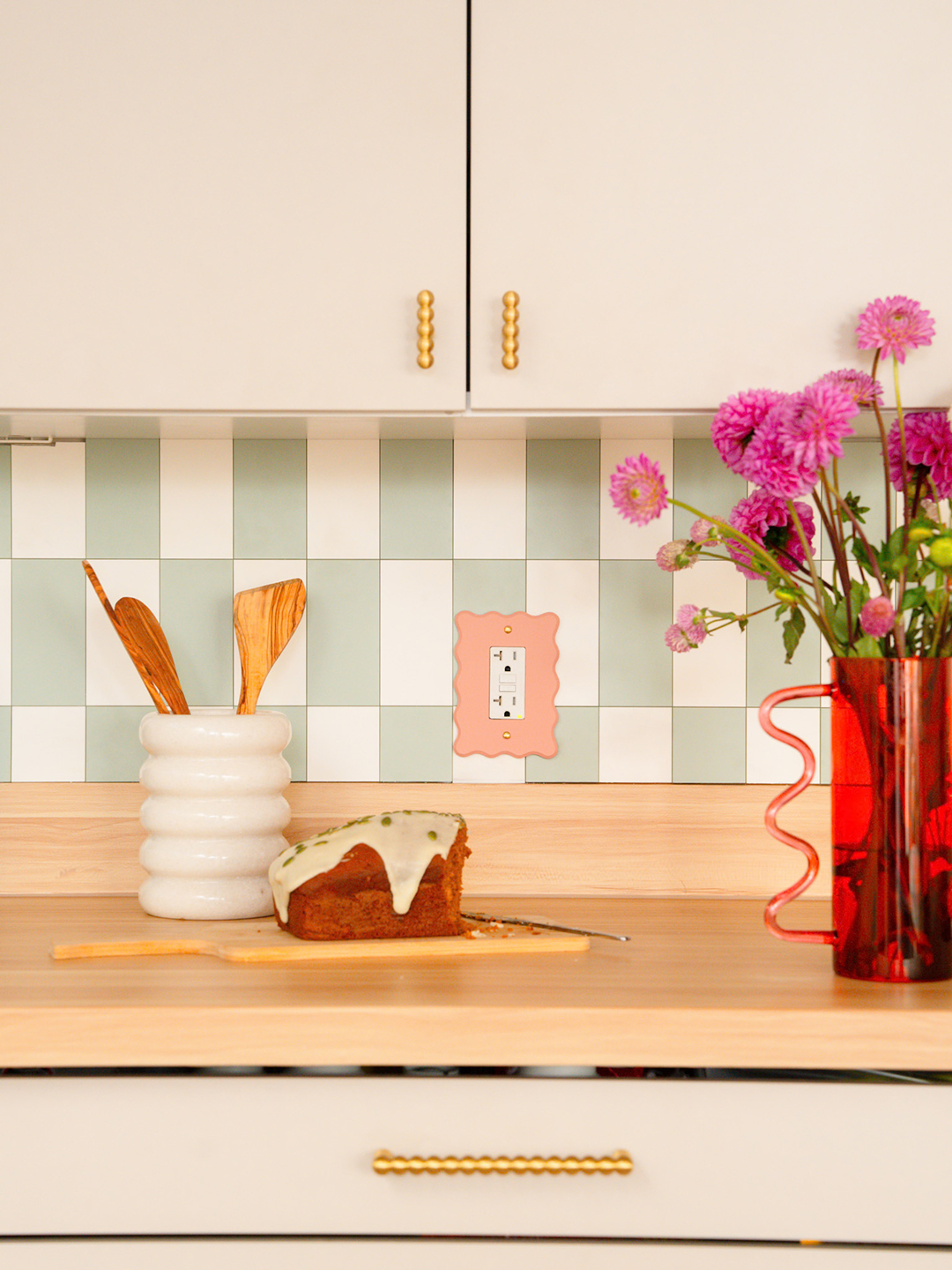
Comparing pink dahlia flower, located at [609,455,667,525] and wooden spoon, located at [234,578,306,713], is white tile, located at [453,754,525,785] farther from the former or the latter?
pink dahlia flower, located at [609,455,667,525]

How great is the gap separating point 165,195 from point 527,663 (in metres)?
0.71

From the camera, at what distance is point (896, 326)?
103 cm

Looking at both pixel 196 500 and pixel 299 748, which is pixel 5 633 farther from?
pixel 299 748

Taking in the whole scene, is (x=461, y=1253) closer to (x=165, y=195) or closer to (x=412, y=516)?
(x=412, y=516)

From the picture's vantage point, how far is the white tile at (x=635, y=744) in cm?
140

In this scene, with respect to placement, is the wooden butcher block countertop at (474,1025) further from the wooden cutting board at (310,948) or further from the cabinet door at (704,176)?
the cabinet door at (704,176)

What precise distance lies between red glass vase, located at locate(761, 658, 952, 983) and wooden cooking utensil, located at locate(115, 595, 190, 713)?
30.3 inches

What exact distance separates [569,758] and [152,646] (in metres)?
0.56

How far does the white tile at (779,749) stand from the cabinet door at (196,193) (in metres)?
0.73

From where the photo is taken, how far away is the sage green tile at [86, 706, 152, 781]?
4.56 feet

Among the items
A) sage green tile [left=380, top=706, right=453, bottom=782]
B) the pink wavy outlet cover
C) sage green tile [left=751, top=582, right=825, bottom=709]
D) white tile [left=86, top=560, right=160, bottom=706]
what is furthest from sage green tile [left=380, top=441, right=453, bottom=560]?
sage green tile [left=751, top=582, right=825, bottom=709]

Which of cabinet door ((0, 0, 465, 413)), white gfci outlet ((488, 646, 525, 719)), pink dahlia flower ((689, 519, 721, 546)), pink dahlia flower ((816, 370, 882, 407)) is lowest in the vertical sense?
white gfci outlet ((488, 646, 525, 719))

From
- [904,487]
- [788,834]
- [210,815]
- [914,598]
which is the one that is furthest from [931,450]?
[210,815]

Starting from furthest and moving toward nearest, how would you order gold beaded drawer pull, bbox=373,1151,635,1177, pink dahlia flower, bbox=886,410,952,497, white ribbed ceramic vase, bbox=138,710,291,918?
white ribbed ceramic vase, bbox=138,710,291,918, pink dahlia flower, bbox=886,410,952,497, gold beaded drawer pull, bbox=373,1151,635,1177
